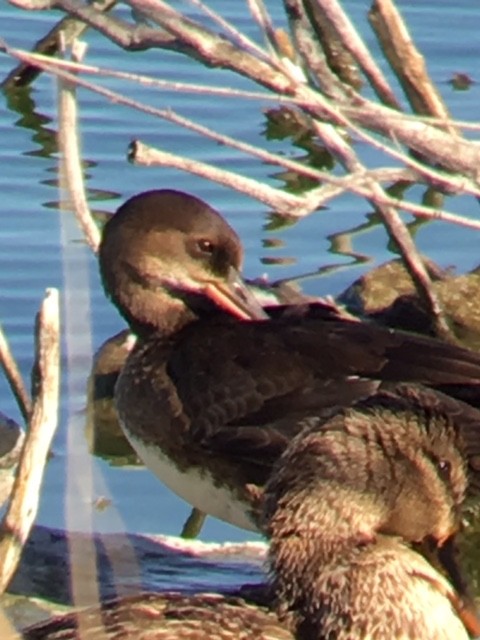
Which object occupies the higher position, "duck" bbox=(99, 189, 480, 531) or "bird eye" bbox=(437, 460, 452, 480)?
"bird eye" bbox=(437, 460, 452, 480)

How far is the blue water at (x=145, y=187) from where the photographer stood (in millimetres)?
7801

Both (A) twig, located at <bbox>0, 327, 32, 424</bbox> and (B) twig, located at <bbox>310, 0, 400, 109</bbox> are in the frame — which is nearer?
(B) twig, located at <bbox>310, 0, 400, 109</bbox>

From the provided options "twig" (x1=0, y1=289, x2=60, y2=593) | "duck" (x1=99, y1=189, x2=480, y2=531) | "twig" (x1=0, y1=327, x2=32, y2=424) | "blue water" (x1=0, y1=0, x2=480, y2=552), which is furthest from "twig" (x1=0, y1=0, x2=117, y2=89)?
"twig" (x1=0, y1=289, x2=60, y2=593)

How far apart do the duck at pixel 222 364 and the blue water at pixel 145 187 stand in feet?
0.72

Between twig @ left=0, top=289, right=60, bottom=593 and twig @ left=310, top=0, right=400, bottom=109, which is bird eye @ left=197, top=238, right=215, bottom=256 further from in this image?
twig @ left=0, top=289, right=60, bottom=593

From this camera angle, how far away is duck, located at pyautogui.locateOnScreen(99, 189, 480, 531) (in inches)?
276

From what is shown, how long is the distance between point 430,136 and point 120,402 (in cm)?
228

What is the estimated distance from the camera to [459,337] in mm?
8664

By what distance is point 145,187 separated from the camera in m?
9.70

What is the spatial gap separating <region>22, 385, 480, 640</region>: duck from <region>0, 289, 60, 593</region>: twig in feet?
1.34

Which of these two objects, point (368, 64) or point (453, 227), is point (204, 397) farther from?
point (453, 227)

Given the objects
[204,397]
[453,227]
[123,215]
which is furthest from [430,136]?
[453,227]

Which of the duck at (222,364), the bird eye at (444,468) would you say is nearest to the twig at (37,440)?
the bird eye at (444,468)

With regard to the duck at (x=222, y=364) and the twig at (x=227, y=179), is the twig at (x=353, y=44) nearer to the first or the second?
the duck at (x=222, y=364)
